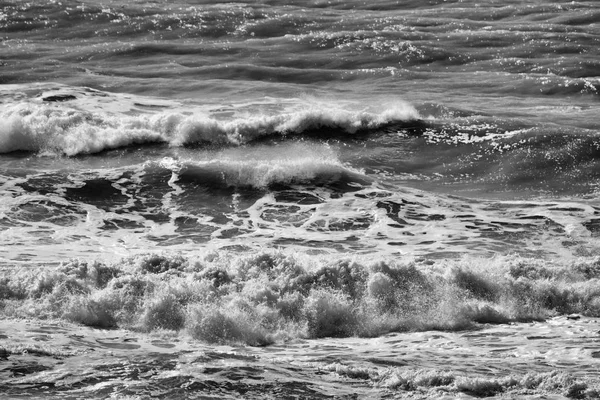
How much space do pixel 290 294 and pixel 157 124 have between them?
758 cm

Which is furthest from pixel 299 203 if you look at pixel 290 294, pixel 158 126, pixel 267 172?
pixel 158 126

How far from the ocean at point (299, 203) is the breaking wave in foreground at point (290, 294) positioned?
0.09ft

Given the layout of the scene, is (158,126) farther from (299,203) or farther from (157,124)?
(299,203)

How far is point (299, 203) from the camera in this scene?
12602mm

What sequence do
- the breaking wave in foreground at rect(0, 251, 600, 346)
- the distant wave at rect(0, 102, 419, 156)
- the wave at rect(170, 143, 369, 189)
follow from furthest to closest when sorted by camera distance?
the distant wave at rect(0, 102, 419, 156) → the wave at rect(170, 143, 369, 189) → the breaking wave in foreground at rect(0, 251, 600, 346)

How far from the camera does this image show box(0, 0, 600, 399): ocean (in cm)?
754

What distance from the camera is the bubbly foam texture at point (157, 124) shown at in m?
15.2

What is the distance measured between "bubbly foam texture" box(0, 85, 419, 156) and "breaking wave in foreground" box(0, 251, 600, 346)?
5.98m

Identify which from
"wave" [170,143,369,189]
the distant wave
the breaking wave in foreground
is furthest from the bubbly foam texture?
the breaking wave in foreground

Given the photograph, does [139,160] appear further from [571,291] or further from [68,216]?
[571,291]

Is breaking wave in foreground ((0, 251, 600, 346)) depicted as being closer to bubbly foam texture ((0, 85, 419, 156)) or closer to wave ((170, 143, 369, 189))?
wave ((170, 143, 369, 189))

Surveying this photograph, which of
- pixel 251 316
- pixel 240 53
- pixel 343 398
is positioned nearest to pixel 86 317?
pixel 251 316

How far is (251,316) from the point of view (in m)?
8.52

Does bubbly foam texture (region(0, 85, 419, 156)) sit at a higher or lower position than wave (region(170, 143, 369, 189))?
higher
